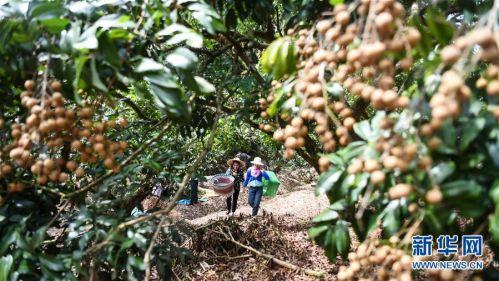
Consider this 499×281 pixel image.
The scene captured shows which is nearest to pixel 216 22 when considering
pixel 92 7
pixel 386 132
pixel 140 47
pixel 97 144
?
pixel 140 47

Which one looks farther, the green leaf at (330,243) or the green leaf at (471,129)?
the green leaf at (330,243)

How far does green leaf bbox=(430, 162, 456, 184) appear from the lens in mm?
646

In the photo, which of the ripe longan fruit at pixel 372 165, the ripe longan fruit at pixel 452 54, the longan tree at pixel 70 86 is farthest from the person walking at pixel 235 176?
the ripe longan fruit at pixel 452 54

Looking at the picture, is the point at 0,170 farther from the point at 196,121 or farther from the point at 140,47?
the point at 196,121

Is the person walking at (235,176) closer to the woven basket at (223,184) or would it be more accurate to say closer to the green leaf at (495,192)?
the woven basket at (223,184)

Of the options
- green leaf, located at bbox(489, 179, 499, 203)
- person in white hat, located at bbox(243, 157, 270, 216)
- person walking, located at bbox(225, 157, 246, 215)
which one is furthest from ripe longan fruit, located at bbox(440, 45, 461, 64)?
person walking, located at bbox(225, 157, 246, 215)

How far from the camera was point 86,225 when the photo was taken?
3.88 feet

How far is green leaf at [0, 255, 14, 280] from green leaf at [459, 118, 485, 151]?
1.05 meters

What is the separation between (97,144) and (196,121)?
898 mm

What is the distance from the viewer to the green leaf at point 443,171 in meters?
0.65

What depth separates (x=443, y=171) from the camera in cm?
65

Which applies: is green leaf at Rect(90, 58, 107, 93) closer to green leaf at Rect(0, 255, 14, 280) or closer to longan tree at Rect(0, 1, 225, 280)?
longan tree at Rect(0, 1, 225, 280)

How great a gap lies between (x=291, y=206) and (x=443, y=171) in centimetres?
422

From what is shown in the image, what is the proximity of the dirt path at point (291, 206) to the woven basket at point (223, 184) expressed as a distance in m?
0.26
